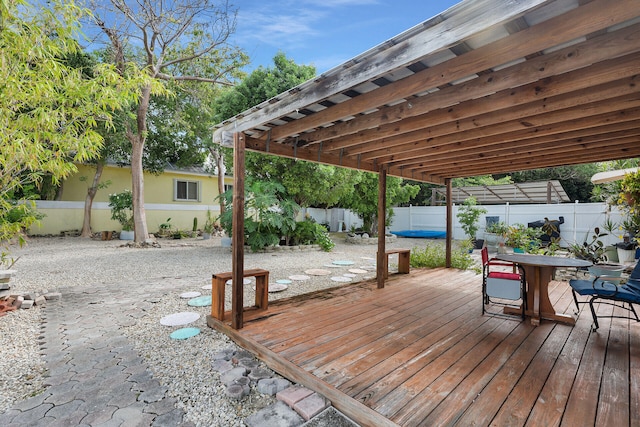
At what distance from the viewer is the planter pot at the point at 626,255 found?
6035mm

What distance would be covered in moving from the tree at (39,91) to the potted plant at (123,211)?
8622 mm

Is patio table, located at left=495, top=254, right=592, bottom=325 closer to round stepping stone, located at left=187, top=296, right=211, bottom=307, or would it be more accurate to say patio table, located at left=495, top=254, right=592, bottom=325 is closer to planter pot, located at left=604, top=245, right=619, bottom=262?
round stepping stone, located at left=187, top=296, right=211, bottom=307

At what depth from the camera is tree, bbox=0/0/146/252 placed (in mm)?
2801

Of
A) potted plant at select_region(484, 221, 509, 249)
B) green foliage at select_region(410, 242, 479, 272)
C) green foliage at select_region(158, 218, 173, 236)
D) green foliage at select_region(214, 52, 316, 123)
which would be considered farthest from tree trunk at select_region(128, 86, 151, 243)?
potted plant at select_region(484, 221, 509, 249)

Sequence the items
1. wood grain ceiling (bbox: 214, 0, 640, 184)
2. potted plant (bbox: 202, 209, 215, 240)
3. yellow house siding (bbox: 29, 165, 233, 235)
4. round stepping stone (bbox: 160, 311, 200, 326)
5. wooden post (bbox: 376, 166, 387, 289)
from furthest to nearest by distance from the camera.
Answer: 1. potted plant (bbox: 202, 209, 215, 240)
2. yellow house siding (bbox: 29, 165, 233, 235)
3. wooden post (bbox: 376, 166, 387, 289)
4. round stepping stone (bbox: 160, 311, 200, 326)
5. wood grain ceiling (bbox: 214, 0, 640, 184)

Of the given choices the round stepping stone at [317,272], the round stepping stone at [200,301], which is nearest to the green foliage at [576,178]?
the round stepping stone at [317,272]

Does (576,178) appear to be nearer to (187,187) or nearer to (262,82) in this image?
(262,82)

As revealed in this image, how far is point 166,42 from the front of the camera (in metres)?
9.70

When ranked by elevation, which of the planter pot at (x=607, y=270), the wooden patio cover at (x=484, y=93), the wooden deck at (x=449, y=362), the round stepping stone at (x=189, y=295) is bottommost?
the round stepping stone at (x=189, y=295)

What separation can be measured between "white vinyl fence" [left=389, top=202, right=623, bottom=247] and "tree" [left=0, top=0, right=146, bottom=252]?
994cm

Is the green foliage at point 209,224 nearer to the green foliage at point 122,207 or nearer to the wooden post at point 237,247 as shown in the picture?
the green foliage at point 122,207

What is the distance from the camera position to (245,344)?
2.81 metres

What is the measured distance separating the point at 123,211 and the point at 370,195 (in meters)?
10.1

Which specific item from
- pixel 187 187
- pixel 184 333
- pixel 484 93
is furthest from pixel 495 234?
pixel 187 187
